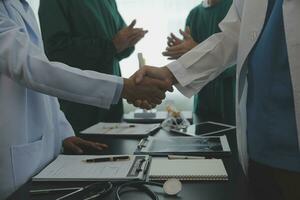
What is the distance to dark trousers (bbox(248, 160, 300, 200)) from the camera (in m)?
0.93

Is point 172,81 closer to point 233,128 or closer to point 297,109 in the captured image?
point 233,128

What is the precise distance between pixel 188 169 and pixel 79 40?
1.22 meters

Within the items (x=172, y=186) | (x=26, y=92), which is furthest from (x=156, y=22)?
(x=172, y=186)

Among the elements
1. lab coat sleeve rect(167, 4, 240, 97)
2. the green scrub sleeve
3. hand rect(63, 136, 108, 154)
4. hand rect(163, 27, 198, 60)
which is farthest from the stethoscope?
the green scrub sleeve

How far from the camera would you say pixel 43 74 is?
38.7 inches

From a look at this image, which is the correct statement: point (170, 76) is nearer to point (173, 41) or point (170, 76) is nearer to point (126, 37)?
point (173, 41)

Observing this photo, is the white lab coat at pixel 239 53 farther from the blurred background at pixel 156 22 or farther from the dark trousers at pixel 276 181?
the blurred background at pixel 156 22

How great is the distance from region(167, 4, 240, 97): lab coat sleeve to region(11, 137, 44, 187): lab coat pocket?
1.93 feet

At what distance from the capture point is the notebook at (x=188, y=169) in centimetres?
84

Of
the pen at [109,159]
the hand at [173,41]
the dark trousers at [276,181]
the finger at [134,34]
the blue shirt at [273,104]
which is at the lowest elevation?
the dark trousers at [276,181]

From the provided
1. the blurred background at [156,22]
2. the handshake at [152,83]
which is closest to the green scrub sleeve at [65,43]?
the handshake at [152,83]

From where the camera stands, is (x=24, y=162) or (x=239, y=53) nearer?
(x=24, y=162)

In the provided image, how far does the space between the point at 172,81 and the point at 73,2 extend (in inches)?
38.4

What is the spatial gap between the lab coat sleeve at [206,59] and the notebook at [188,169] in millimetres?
375
